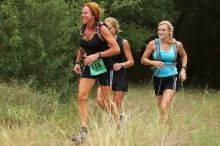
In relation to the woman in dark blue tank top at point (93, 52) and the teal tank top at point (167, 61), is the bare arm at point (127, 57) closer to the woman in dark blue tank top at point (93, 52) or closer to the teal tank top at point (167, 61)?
the teal tank top at point (167, 61)

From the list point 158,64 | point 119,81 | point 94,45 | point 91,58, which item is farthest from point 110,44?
point 119,81

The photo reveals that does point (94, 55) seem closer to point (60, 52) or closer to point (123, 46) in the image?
point (123, 46)

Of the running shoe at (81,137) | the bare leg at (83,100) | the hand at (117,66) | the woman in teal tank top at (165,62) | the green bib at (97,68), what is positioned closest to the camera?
the running shoe at (81,137)

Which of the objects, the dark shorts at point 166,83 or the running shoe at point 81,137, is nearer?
the running shoe at point 81,137

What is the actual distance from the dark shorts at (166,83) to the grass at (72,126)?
477 millimetres

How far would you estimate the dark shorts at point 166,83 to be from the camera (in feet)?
27.8

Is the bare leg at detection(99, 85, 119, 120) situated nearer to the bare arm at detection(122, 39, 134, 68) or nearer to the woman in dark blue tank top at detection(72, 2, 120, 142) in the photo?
the woman in dark blue tank top at detection(72, 2, 120, 142)

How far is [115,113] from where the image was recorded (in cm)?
761

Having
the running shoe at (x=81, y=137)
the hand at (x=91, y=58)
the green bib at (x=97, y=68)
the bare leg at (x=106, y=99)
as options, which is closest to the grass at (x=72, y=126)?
the running shoe at (x=81, y=137)

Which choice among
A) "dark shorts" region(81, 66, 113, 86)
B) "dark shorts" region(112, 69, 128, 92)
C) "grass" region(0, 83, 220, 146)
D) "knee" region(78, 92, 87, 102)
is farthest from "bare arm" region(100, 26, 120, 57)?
"dark shorts" region(112, 69, 128, 92)

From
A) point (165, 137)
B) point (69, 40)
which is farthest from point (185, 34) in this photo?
point (165, 137)

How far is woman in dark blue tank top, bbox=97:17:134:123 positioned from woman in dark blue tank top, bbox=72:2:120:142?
0.98m

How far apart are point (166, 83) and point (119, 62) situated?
93 cm

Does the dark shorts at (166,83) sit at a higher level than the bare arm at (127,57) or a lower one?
lower
